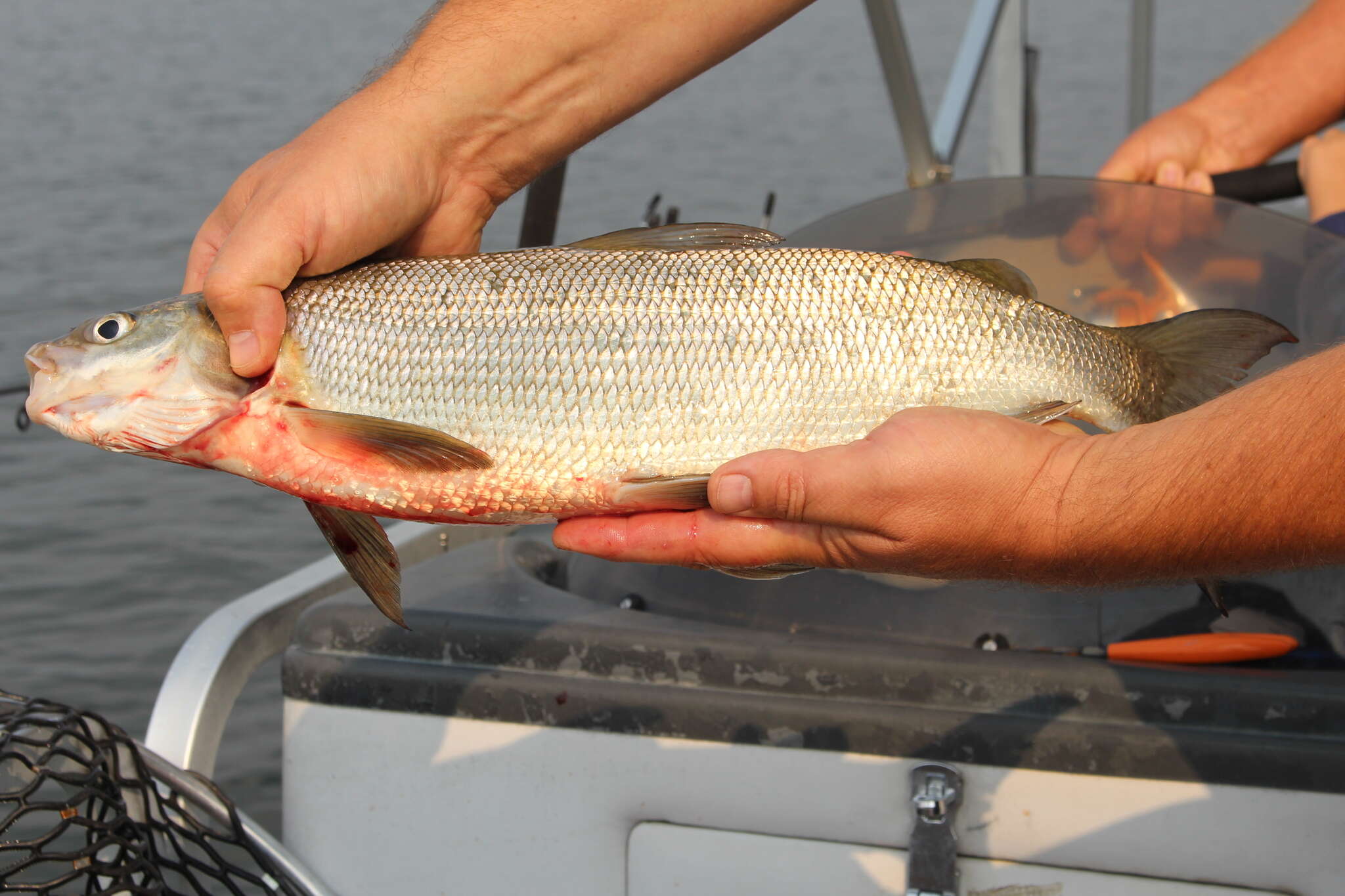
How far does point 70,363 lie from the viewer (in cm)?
252

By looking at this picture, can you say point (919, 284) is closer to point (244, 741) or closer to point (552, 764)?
point (552, 764)

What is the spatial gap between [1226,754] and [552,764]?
1453 millimetres

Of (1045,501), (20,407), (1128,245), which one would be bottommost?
(1045,501)

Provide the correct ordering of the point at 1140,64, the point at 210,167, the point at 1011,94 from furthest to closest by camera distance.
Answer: the point at 210,167, the point at 1011,94, the point at 1140,64

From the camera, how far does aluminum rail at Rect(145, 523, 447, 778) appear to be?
3.13m

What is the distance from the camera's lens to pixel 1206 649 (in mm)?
2811

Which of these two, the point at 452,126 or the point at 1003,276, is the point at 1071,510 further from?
the point at 452,126

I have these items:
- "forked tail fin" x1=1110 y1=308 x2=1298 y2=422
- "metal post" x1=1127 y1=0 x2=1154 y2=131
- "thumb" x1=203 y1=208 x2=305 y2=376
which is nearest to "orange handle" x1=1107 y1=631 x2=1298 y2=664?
"forked tail fin" x1=1110 y1=308 x2=1298 y2=422

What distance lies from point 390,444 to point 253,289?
1.35 feet

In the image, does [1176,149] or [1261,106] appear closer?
[1176,149]

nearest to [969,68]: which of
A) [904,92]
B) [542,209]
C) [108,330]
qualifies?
[904,92]

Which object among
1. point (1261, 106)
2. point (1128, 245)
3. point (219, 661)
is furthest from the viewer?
point (1261, 106)

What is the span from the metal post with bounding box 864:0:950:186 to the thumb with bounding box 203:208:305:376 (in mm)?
3318

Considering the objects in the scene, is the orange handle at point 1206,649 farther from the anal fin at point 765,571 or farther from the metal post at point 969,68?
the metal post at point 969,68
